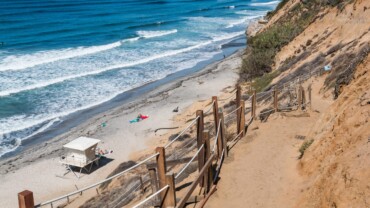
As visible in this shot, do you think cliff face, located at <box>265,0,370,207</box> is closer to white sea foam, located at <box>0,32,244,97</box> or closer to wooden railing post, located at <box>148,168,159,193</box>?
wooden railing post, located at <box>148,168,159,193</box>

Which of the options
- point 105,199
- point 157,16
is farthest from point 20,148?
point 157,16

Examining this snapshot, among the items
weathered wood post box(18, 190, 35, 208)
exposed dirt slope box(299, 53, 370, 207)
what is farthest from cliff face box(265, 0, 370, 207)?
weathered wood post box(18, 190, 35, 208)

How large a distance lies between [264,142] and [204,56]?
97.7 ft

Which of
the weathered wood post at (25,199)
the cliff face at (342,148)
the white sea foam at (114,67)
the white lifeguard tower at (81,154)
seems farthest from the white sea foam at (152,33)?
the weathered wood post at (25,199)

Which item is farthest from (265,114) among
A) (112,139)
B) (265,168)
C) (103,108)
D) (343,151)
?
(103,108)

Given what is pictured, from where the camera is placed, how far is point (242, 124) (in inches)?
469

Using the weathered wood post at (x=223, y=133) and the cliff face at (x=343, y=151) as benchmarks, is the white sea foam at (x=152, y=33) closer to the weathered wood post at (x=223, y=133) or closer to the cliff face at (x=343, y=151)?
the cliff face at (x=343, y=151)

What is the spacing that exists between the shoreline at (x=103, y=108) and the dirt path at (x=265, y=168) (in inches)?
509

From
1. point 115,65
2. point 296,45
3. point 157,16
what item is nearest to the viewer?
point 296,45

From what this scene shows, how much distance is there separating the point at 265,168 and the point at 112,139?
12716mm

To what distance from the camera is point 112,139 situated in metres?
21.1

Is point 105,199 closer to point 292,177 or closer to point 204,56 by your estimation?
point 292,177

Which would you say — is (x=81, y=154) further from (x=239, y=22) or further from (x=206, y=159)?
(x=239, y=22)

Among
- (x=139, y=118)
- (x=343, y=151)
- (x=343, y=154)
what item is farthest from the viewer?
(x=139, y=118)
